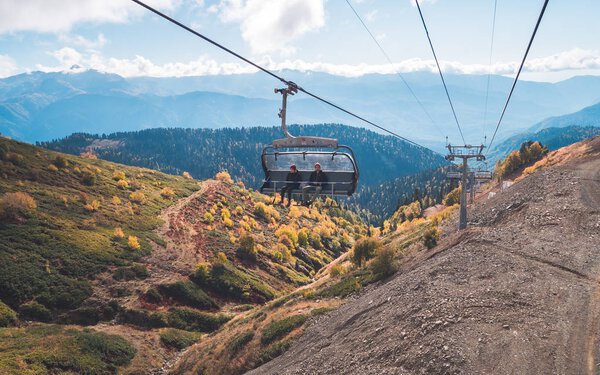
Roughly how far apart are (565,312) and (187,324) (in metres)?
47.5

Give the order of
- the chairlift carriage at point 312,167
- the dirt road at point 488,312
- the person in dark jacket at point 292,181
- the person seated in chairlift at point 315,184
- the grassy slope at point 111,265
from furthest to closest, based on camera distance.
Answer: the grassy slope at point 111,265, the person in dark jacket at point 292,181, the person seated in chairlift at point 315,184, the chairlift carriage at point 312,167, the dirt road at point 488,312

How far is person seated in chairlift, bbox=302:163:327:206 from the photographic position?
2159 cm

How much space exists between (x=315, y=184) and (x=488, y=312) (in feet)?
34.8

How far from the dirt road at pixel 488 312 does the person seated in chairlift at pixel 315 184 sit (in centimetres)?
805

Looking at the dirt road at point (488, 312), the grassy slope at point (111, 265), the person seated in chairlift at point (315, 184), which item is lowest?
the grassy slope at point (111, 265)

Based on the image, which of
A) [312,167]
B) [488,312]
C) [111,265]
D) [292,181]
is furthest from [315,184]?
[111,265]

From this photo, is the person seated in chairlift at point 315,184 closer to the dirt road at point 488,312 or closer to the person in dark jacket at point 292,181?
the person in dark jacket at point 292,181

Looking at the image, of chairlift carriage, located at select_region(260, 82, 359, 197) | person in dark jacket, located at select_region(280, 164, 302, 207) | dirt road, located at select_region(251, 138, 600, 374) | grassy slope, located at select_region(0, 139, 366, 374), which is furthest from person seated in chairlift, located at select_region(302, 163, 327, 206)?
grassy slope, located at select_region(0, 139, 366, 374)

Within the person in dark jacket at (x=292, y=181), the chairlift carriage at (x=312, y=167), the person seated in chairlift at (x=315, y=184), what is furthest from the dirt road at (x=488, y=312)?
the person in dark jacket at (x=292, y=181)

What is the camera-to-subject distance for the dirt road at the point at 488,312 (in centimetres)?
1550

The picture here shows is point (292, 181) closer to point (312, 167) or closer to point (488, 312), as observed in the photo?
point (312, 167)

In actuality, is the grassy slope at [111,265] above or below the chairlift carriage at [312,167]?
below

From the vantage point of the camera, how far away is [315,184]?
2203 centimetres

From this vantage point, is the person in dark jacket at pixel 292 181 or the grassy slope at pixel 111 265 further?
the grassy slope at pixel 111 265
